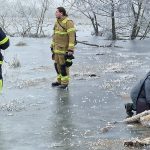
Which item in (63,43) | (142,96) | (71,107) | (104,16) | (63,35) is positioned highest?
(63,35)

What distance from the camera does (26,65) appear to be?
1602cm

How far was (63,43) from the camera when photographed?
11211 millimetres

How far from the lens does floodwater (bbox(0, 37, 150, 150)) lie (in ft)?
22.5

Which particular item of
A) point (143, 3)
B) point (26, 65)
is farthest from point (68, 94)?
point (143, 3)

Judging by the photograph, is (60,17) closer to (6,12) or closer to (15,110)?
(15,110)

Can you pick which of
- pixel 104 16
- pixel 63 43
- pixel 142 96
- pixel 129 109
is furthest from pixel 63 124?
pixel 104 16

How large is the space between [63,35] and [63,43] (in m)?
0.18

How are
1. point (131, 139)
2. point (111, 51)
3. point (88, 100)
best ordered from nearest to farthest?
1. point (131, 139)
2. point (88, 100)
3. point (111, 51)

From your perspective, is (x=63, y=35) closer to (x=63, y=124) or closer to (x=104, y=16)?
(x=63, y=124)

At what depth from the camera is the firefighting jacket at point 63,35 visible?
432 inches

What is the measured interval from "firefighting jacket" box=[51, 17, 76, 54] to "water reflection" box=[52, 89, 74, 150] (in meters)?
1.22

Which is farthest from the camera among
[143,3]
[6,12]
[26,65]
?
[6,12]

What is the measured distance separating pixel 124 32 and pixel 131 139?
80.1 feet

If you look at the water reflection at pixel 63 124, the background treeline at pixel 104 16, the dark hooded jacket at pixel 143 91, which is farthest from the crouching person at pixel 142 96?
the background treeline at pixel 104 16
